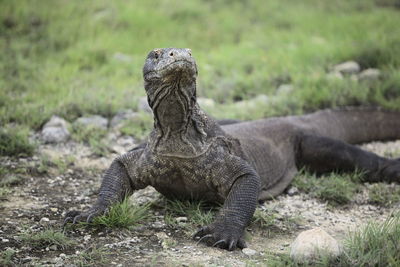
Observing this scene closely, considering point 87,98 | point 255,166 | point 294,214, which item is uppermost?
point 87,98

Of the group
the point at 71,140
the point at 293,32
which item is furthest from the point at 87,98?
the point at 293,32

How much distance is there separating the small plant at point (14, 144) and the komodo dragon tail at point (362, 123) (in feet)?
9.12

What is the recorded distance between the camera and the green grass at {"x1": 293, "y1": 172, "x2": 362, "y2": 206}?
4.52 m

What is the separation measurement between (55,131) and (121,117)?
2.67 feet

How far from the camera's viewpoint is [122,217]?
3.65 m

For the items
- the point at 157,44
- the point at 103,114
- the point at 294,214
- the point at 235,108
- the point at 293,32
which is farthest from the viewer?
the point at 293,32

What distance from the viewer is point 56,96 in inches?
245

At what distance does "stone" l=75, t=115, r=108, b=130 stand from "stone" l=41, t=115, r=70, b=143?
6.9 inches

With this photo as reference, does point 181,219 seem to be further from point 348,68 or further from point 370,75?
point 348,68

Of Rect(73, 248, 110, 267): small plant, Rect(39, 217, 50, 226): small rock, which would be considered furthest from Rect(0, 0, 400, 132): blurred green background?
Rect(73, 248, 110, 267): small plant

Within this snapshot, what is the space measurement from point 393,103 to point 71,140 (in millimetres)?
3642

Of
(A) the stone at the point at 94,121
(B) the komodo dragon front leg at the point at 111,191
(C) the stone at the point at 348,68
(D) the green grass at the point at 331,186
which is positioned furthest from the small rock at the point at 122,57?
(B) the komodo dragon front leg at the point at 111,191

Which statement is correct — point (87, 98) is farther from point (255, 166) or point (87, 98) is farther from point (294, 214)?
point (294, 214)

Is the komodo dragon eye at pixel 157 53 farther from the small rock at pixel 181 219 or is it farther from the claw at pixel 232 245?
the claw at pixel 232 245
